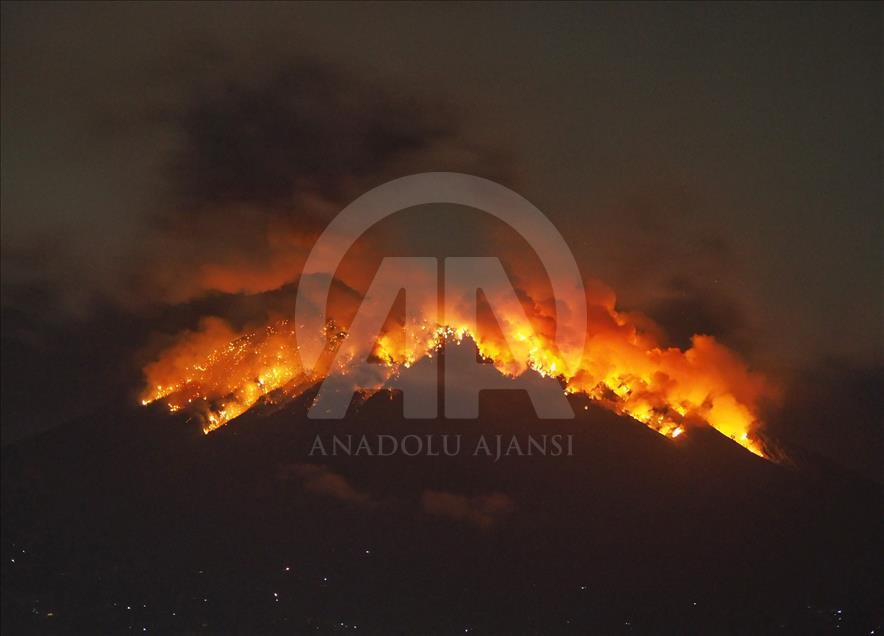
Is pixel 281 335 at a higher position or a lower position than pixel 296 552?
higher

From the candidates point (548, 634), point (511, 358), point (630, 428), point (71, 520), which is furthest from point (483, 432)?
point (71, 520)

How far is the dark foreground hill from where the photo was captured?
5203 cm

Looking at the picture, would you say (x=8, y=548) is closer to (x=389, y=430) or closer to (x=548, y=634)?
(x=389, y=430)

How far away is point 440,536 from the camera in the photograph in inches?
2363

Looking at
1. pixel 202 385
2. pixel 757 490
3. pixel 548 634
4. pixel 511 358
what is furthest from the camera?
pixel 202 385

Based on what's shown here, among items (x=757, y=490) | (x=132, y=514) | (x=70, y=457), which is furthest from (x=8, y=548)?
(x=757, y=490)

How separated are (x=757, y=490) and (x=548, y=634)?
23510mm

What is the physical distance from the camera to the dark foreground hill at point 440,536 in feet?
171

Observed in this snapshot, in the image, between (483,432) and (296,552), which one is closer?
(296,552)

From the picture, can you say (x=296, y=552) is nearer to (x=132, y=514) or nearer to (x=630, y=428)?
(x=132, y=514)

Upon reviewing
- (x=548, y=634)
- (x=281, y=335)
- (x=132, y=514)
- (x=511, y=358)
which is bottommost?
(x=548, y=634)

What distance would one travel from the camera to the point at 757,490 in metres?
65.8

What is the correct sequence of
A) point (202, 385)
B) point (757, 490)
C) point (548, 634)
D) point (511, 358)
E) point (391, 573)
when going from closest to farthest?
point (548, 634) → point (391, 573) → point (757, 490) → point (511, 358) → point (202, 385)

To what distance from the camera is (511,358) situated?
71812 mm
